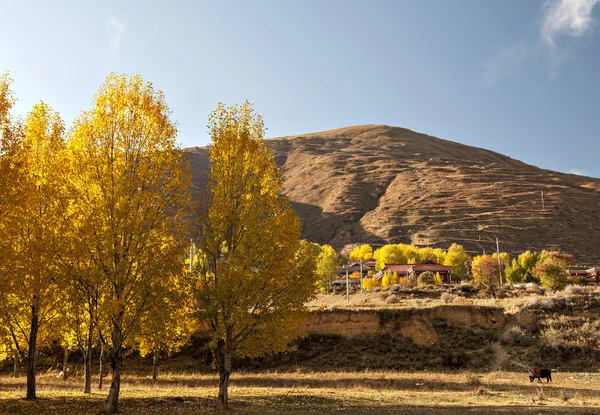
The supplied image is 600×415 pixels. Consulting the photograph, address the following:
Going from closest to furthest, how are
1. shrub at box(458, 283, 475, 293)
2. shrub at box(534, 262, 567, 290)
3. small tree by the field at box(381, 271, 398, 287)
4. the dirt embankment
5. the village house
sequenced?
the dirt embankment < shrub at box(534, 262, 567, 290) < shrub at box(458, 283, 475, 293) < small tree by the field at box(381, 271, 398, 287) < the village house

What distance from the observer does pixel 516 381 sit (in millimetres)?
27875

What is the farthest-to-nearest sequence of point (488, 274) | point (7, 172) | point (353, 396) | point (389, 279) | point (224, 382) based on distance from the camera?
point (389, 279)
point (488, 274)
point (353, 396)
point (224, 382)
point (7, 172)

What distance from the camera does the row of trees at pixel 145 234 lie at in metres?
14.2

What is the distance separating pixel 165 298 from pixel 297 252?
5001mm

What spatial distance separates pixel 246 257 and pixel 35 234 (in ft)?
23.9

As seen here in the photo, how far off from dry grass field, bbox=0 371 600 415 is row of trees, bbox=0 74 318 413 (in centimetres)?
218

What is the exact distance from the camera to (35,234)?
Result: 15.4 m

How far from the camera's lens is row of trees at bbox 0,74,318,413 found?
1418cm

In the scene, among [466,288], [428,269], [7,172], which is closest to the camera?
[7,172]

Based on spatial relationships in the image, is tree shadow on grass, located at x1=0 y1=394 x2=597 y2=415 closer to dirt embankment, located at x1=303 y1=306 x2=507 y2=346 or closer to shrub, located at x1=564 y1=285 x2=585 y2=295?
dirt embankment, located at x1=303 y1=306 x2=507 y2=346

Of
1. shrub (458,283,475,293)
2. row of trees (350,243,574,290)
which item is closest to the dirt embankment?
row of trees (350,243,574,290)

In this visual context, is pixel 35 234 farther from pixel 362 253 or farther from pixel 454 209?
pixel 454 209

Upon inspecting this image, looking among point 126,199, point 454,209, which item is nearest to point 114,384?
point 126,199

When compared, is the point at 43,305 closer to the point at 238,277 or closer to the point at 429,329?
the point at 238,277
